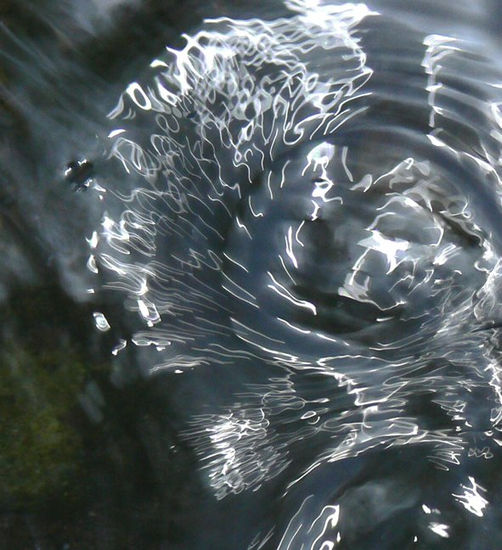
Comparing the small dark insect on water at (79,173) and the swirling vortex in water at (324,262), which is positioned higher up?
the small dark insect on water at (79,173)

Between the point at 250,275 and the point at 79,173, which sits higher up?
the point at 79,173

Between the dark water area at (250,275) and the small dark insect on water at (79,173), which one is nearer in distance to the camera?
the dark water area at (250,275)

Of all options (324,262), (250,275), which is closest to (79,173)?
(250,275)

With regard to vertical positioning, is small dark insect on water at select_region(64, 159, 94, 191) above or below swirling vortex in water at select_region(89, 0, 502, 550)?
above

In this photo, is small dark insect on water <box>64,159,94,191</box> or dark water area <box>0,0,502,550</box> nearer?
dark water area <box>0,0,502,550</box>

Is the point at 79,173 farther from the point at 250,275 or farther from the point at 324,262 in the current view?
the point at 324,262

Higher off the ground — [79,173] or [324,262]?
[79,173]
